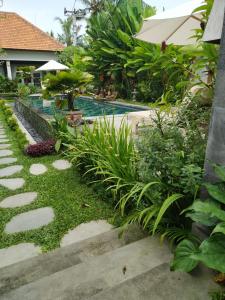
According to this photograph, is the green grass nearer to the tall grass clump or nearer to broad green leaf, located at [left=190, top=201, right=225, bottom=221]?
the tall grass clump

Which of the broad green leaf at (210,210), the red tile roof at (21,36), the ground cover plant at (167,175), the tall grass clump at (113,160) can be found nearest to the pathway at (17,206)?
the tall grass clump at (113,160)

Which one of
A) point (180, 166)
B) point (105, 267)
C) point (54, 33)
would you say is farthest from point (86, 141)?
point (54, 33)

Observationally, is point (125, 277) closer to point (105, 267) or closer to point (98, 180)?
point (105, 267)

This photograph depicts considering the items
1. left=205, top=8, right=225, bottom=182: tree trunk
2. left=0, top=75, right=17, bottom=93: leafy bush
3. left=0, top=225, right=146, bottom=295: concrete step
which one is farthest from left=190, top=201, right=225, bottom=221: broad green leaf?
left=0, top=75, right=17, bottom=93: leafy bush

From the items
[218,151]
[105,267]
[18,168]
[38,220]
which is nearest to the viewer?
[218,151]

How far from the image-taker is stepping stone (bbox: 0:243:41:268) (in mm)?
2518

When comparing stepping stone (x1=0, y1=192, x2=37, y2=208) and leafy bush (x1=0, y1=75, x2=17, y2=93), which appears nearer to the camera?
stepping stone (x1=0, y1=192, x2=37, y2=208)

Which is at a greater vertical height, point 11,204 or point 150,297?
point 150,297

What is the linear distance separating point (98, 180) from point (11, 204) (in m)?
1.30

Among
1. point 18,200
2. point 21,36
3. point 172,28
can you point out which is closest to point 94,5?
point 21,36

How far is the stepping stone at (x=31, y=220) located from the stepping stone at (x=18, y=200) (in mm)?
320

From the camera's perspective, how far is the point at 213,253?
157 centimetres

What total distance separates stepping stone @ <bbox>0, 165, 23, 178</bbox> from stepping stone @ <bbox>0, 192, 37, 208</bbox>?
40.5 inches

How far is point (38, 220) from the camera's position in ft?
10.7
